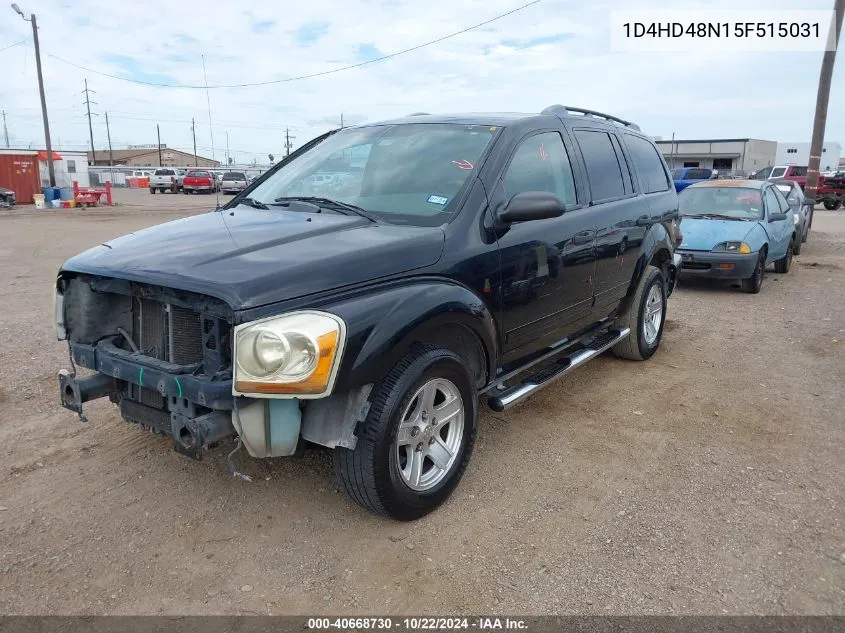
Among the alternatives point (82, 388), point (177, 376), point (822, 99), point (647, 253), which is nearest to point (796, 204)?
point (822, 99)

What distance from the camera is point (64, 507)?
3312mm

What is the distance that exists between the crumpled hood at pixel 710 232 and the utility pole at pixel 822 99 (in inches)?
349

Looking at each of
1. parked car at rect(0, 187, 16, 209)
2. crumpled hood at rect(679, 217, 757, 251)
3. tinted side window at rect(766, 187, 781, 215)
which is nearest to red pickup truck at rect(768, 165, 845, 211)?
tinted side window at rect(766, 187, 781, 215)

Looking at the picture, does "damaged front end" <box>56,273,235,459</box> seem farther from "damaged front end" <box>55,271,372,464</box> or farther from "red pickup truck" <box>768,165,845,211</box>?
"red pickup truck" <box>768,165,845,211</box>

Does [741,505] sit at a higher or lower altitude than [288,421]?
lower

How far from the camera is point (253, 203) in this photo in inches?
161

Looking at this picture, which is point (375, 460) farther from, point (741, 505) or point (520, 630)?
point (741, 505)

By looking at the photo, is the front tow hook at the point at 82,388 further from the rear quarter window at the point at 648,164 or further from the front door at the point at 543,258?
the rear quarter window at the point at 648,164

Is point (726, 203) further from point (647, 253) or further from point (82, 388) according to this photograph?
point (82, 388)

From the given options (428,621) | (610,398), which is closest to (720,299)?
(610,398)

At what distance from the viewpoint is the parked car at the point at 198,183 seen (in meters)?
42.0

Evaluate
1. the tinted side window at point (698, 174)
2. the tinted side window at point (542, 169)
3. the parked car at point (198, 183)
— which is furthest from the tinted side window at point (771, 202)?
the parked car at point (198, 183)

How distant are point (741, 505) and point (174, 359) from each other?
9.60 ft

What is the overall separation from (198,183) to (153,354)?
138 ft
